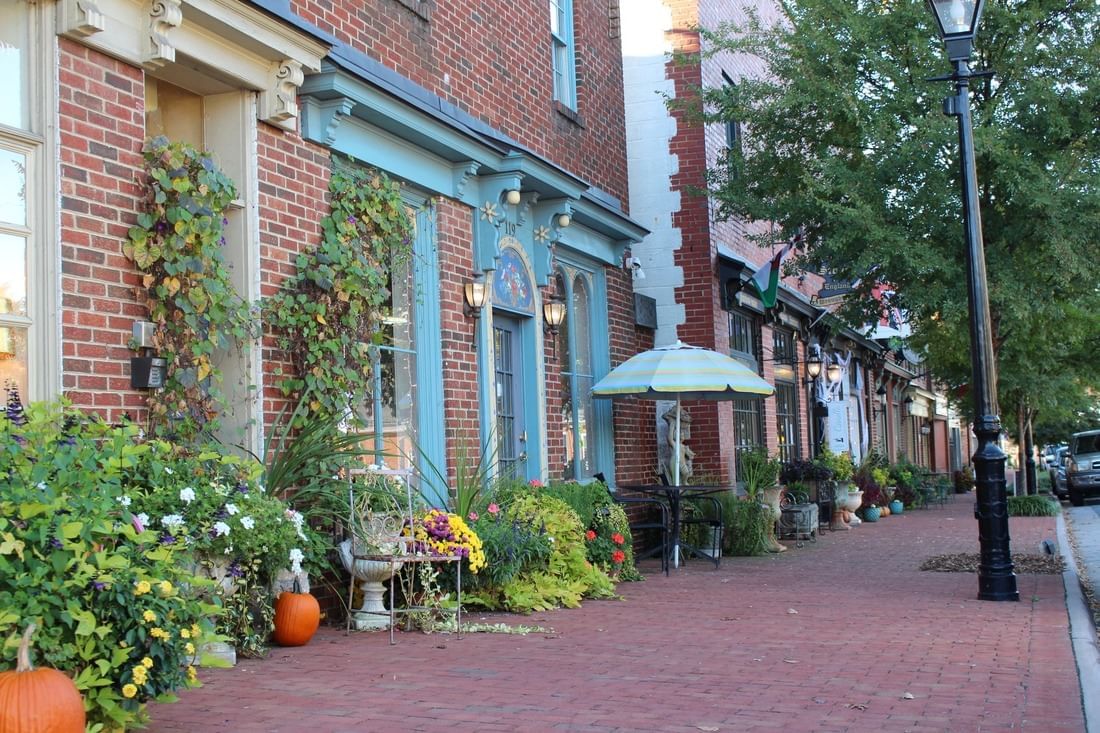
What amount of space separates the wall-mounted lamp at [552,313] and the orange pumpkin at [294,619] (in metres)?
5.41

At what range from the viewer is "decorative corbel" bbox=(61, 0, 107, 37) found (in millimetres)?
6000

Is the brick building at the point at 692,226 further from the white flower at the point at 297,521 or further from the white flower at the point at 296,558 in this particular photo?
the white flower at the point at 296,558

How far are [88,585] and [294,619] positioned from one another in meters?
2.77

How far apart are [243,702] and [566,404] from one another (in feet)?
24.1

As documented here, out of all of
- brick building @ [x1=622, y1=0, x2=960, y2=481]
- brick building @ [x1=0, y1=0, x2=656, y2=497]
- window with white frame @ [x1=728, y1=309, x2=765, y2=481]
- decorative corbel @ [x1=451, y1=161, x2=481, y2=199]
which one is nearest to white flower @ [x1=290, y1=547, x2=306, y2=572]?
brick building @ [x1=0, y1=0, x2=656, y2=497]

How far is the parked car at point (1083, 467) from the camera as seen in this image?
92.0 feet

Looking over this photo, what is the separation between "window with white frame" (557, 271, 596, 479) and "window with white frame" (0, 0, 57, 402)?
698cm

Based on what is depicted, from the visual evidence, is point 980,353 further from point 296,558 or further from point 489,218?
point 296,558

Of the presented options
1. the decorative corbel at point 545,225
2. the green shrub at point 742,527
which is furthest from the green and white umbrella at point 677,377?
the green shrub at point 742,527

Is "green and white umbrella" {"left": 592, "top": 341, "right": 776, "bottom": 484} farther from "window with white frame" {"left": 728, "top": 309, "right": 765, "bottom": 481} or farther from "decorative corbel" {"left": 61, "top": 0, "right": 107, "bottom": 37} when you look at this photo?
"decorative corbel" {"left": 61, "top": 0, "right": 107, "bottom": 37}

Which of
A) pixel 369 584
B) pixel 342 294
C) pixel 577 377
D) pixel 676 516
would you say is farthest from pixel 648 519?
pixel 342 294

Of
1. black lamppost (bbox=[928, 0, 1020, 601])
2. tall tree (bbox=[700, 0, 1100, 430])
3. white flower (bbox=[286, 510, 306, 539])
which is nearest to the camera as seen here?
white flower (bbox=[286, 510, 306, 539])

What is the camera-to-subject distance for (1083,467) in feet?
92.3

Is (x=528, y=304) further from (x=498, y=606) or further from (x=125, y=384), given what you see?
(x=125, y=384)
